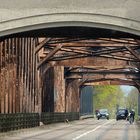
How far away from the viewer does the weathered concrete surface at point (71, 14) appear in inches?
831

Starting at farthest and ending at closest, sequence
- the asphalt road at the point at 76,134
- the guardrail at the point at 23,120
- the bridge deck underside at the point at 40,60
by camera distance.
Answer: the bridge deck underside at the point at 40,60
the guardrail at the point at 23,120
the asphalt road at the point at 76,134

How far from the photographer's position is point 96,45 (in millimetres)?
46531

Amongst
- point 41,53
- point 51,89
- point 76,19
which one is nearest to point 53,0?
point 76,19

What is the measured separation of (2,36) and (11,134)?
12217mm

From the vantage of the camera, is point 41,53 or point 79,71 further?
point 79,71

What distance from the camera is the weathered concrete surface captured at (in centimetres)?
2111

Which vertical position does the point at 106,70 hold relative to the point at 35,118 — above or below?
above

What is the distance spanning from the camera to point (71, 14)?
21.2m

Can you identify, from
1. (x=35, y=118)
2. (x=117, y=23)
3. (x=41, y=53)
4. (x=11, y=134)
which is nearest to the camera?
(x=117, y=23)

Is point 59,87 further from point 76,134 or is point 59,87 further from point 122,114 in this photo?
point 76,134

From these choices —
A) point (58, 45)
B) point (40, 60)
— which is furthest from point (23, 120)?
point (40, 60)

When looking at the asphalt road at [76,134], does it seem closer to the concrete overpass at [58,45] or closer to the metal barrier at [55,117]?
the concrete overpass at [58,45]

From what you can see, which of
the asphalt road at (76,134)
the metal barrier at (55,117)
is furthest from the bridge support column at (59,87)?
the asphalt road at (76,134)

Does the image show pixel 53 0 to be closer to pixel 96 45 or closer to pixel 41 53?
pixel 96 45
